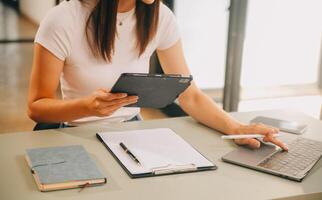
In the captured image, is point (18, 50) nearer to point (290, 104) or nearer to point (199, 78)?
point (199, 78)

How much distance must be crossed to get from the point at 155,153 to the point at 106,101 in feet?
0.62

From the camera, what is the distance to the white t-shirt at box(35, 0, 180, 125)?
1.51m

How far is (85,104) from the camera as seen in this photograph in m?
1.37

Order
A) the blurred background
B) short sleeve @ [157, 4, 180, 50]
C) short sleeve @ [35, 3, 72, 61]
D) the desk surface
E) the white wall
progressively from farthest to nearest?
the white wall → the blurred background → short sleeve @ [157, 4, 180, 50] → short sleeve @ [35, 3, 72, 61] → the desk surface

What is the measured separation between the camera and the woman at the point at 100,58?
1464 mm

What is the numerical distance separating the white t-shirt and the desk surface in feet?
0.70

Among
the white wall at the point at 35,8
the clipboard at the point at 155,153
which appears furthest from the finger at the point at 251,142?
the white wall at the point at 35,8

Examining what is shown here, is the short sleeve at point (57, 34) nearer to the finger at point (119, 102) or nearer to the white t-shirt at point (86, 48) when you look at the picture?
the white t-shirt at point (86, 48)

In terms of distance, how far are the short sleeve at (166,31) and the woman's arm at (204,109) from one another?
0.8 inches

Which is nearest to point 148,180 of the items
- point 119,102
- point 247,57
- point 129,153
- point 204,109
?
point 129,153

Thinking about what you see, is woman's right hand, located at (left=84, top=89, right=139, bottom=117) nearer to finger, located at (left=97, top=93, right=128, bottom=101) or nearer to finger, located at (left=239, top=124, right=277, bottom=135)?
finger, located at (left=97, top=93, right=128, bottom=101)

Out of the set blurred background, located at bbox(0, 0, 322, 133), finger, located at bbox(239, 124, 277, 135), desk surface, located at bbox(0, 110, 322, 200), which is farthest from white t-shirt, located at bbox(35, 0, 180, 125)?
blurred background, located at bbox(0, 0, 322, 133)

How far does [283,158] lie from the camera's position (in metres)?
1.31

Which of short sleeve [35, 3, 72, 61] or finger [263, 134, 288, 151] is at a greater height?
short sleeve [35, 3, 72, 61]
